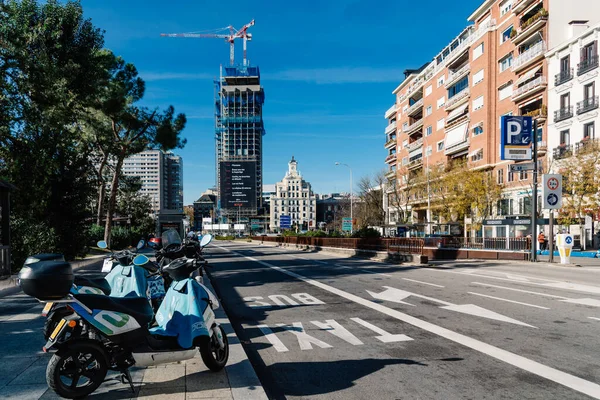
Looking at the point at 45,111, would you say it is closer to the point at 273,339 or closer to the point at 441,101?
the point at 273,339

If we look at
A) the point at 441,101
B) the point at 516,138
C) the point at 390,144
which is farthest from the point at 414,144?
the point at 516,138

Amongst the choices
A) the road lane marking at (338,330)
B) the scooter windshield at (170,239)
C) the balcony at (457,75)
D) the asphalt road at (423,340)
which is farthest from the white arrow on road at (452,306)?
the balcony at (457,75)

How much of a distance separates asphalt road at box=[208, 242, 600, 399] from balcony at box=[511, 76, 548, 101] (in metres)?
31.2

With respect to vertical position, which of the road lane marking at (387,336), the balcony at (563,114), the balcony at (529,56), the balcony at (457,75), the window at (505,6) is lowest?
the road lane marking at (387,336)

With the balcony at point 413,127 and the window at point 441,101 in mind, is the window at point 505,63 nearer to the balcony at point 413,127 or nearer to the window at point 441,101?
the window at point 441,101

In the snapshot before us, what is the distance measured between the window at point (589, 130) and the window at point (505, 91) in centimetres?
1018

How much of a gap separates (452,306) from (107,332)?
7317 millimetres

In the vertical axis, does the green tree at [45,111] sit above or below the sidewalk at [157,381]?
above

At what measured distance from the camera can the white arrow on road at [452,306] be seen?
27.3 feet

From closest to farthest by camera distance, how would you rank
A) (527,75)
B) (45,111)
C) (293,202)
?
(45,111), (527,75), (293,202)

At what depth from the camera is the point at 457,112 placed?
53344mm

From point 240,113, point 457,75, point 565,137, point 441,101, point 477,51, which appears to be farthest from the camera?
point 240,113

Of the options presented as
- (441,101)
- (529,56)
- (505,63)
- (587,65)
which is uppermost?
(505,63)

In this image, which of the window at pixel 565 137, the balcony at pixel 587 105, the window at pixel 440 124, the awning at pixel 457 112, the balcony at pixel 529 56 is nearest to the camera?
the balcony at pixel 587 105
